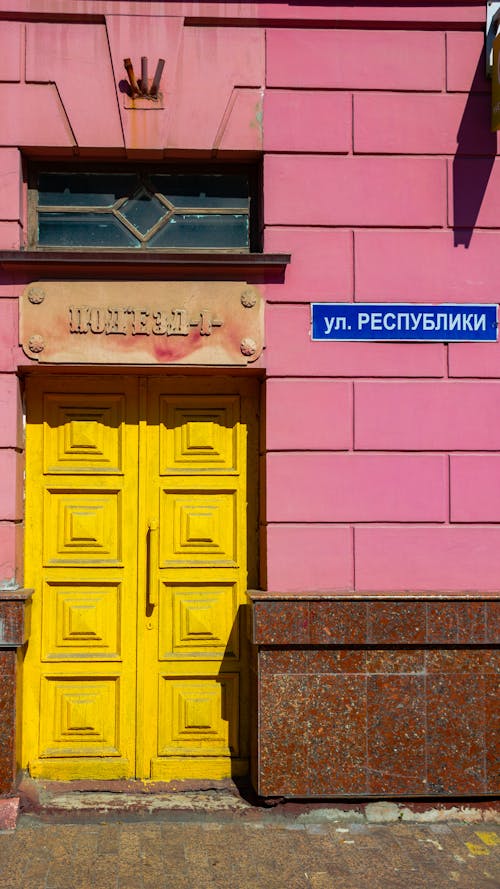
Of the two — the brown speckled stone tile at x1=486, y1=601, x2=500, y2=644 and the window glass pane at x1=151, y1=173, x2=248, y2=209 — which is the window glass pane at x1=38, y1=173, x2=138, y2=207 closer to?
the window glass pane at x1=151, y1=173, x2=248, y2=209

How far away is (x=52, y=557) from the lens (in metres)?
5.41

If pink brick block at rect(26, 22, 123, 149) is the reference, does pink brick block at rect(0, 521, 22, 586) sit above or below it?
below

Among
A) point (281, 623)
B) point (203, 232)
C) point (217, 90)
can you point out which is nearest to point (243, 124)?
point (217, 90)

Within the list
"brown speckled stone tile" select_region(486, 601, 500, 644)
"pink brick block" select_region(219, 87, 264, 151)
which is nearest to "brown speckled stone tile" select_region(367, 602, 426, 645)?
"brown speckled stone tile" select_region(486, 601, 500, 644)

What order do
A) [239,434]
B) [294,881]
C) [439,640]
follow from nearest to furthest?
[294,881]
[439,640]
[239,434]

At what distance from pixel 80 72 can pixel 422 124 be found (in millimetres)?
2255

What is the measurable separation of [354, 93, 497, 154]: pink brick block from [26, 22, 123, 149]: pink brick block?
1611 mm

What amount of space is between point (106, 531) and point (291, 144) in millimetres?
2808

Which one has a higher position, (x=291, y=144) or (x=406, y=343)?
(x=291, y=144)

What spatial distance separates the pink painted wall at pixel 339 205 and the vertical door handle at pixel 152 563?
722 mm

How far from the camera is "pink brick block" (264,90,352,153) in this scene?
5395 millimetres

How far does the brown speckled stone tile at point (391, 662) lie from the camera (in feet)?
16.9

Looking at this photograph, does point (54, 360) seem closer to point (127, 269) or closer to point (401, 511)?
point (127, 269)

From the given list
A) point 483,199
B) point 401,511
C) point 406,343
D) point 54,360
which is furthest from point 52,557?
point 483,199
